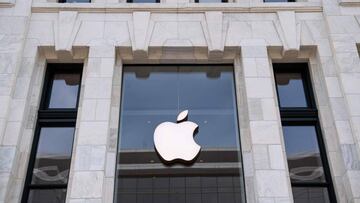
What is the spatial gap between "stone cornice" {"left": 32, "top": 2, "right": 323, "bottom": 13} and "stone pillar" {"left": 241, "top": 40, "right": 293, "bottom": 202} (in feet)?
4.04

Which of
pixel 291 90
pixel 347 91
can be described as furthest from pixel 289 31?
pixel 347 91

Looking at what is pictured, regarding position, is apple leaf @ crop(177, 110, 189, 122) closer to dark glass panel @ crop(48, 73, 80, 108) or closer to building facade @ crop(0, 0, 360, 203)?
building facade @ crop(0, 0, 360, 203)

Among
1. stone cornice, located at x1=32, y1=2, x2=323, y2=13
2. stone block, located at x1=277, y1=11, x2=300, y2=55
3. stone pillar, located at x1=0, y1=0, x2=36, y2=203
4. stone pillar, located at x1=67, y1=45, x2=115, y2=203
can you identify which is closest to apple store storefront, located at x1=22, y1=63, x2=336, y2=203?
stone pillar, located at x1=67, y1=45, x2=115, y2=203

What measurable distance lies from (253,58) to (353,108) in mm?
2812

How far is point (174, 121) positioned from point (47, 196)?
11.7ft

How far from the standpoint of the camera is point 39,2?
1256 centimetres

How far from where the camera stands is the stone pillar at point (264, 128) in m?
9.60

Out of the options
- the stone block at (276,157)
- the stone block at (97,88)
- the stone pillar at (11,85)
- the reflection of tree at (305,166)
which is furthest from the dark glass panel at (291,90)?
the stone pillar at (11,85)

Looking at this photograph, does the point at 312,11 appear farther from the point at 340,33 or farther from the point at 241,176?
the point at 241,176

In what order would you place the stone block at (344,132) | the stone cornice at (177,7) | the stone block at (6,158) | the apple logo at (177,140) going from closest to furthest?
the stone block at (6,158) → the stone block at (344,132) → the apple logo at (177,140) → the stone cornice at (177,7)

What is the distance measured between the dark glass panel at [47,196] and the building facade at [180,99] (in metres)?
0.04

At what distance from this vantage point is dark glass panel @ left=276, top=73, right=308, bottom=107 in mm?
11742

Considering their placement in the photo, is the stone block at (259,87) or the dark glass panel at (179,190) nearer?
the dark glass panel at (179,190)

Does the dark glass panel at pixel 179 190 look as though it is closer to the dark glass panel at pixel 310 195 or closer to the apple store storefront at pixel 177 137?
the apple store storefront at pixel 177 137
